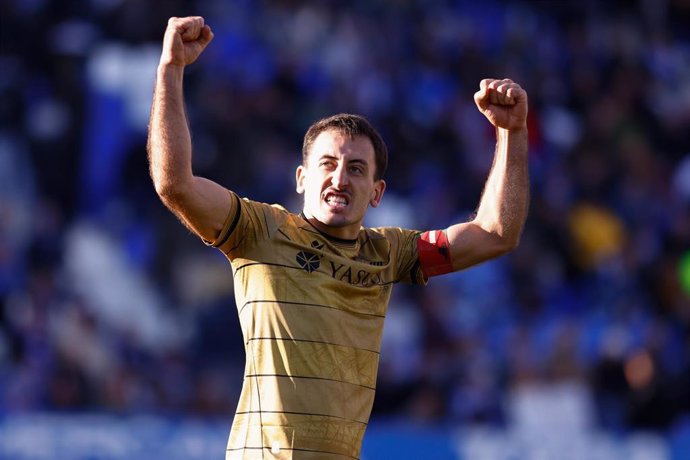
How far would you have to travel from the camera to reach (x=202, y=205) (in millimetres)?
4262

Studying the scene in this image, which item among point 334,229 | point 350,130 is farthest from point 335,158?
point 334,229

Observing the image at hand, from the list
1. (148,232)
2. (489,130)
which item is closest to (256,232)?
(148,232)

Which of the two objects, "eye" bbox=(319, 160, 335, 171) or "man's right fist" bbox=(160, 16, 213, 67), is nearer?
"man's right fist" bbox=(160, 16, 213, 67)

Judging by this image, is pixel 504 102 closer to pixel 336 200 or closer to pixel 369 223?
pixel 336 200

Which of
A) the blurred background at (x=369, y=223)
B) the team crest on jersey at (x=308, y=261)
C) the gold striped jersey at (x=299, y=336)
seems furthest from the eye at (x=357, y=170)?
the blurred background at (x=369, y=223)

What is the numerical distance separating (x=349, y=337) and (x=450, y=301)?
6.85 meters

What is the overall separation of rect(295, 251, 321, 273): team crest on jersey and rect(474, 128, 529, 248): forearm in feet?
2.85

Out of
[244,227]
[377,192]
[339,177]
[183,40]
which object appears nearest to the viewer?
[183,40]

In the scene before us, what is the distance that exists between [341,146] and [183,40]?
0.76 metres

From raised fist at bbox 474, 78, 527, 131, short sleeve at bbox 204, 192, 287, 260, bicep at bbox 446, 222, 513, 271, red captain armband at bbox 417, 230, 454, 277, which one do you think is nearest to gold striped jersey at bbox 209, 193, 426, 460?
short sleeve at bbox 204, 192, 287, 260

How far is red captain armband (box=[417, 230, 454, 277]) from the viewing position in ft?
16.4

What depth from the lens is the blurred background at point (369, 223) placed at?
1003 cm

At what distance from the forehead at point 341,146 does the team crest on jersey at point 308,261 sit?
414mm

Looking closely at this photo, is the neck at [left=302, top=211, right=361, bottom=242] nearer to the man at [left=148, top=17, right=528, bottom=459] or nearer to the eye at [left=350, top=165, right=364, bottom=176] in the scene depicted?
the man at [left=148, top=17, right=528, bottom=459]
